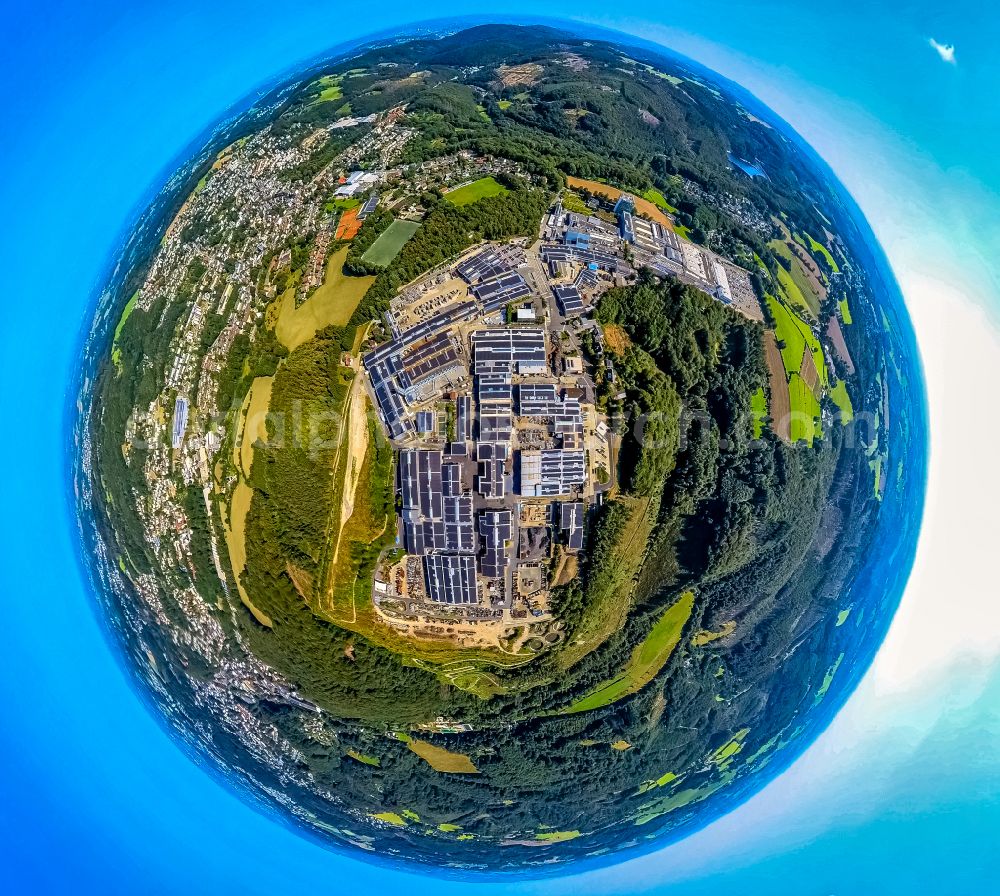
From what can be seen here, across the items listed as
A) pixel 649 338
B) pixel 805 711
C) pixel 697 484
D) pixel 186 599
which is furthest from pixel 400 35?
pixel 805 711

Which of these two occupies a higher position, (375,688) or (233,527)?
(233,527)

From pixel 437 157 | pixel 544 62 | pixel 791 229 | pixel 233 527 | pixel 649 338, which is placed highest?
pixel 544 62

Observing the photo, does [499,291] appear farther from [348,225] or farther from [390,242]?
[348,225]

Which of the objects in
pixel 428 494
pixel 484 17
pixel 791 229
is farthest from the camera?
pixel 484 17

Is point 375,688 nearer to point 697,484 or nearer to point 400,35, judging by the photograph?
point 697,484

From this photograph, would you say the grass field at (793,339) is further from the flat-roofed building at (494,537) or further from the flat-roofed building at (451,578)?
the flat-roofed building at (451,578)

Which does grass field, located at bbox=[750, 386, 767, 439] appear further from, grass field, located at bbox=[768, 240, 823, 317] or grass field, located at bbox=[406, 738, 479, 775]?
grass field, located at bbox=[406, 738, 479, 775]

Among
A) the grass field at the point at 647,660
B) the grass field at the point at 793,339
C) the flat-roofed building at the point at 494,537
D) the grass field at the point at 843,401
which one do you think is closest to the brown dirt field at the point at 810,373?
the grass field at the point at 793,339
